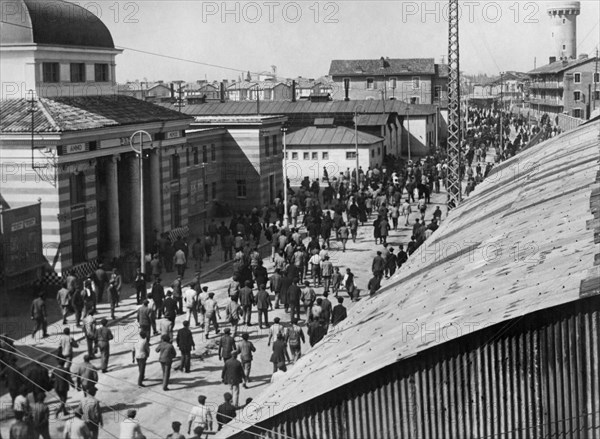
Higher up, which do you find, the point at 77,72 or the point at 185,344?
the point at 77,72

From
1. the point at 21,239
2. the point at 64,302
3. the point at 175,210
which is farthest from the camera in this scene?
the point at 175,210

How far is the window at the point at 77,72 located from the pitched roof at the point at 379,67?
86.4 meters

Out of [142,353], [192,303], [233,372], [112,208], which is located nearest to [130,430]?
[233,372]

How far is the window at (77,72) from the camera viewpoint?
37125 mm

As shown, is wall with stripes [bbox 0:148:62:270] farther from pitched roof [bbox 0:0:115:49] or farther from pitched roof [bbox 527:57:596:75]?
pitched roof [bbox 527:57:596:75]

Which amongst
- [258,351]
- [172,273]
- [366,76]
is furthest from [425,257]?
[366,76]

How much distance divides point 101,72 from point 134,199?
18.8ft

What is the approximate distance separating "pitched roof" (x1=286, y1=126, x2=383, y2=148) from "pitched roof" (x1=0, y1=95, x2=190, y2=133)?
28202 millimetres

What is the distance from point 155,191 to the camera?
3966cm

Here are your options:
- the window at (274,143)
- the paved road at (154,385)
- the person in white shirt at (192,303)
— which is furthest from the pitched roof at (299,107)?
the person in white shirt at (192,303)

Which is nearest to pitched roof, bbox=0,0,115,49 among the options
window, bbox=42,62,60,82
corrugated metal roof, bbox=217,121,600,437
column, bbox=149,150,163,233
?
window, bbox=42,62,60,82

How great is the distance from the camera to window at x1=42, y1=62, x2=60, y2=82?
35250 mm

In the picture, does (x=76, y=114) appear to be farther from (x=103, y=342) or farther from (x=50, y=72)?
(x=103, y=342)

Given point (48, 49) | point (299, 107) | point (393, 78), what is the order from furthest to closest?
point (393, 78)
point (299, 107)
point (48, 49)
